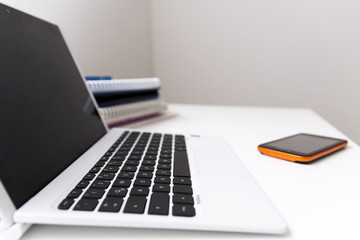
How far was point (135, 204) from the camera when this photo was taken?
252 millimetres

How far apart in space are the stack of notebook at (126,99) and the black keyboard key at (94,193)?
1.08 feet

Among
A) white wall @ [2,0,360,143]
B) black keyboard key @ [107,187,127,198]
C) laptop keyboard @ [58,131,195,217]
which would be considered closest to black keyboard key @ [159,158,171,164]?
laptop keyboard @ [58,131,195,217]

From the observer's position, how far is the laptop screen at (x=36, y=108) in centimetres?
26

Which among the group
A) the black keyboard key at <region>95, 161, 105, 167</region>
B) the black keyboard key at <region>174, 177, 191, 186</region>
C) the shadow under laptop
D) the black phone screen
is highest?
the black phone screen

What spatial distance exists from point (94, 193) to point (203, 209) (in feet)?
0.35

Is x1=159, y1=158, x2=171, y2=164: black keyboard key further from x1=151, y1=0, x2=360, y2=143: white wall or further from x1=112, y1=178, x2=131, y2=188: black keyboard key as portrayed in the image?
x1=151, y1=0, x2=360, y2=143: white wall

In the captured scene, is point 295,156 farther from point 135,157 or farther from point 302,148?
point 135,157

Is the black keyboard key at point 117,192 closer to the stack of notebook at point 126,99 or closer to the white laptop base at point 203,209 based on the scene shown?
the white laptop base at point 203,209

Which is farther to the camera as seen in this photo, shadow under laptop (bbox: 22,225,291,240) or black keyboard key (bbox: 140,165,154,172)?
black keyboard key (bbox: 140,165,154,172)

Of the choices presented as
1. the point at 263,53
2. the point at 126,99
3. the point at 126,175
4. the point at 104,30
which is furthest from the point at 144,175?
the point at 263,53

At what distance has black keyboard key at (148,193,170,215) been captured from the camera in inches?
9.6

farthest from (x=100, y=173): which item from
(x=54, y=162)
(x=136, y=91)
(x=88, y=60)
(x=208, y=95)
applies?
(x=208, y=95)

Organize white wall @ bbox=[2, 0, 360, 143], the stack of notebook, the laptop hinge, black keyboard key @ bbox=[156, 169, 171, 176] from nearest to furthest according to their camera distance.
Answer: the laptop hinge
black keyboard key @ bbox=[156, 169, 171, 176]
the stack of notebook
white wall @ bbox=[2, 0, 360, 143]

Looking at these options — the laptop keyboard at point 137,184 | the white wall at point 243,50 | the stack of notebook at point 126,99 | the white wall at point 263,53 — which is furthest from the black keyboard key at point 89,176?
the white wall at point 263,53
